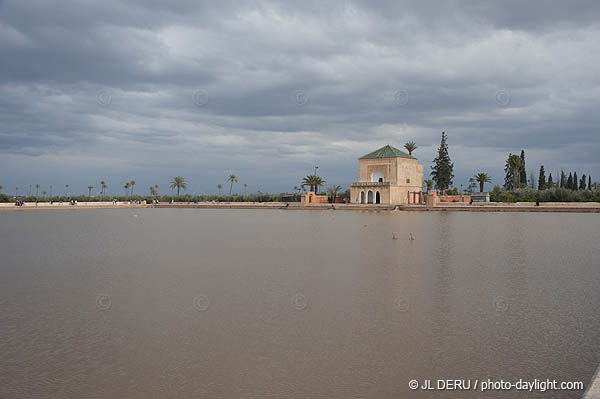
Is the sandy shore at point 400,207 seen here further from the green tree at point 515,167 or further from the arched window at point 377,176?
the green tree at point 515,167

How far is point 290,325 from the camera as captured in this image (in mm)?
7148

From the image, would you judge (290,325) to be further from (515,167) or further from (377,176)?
(515,167)

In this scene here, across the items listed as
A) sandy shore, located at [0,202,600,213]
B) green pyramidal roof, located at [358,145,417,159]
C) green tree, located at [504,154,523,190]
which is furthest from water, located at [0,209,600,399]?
green tree, located at [504,154,523,190]

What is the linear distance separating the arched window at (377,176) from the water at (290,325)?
4501 centimetres

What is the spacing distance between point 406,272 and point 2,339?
8.47m

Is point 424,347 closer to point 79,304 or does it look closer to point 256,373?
point 256,373

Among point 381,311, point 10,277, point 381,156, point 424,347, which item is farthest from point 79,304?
point 381,156

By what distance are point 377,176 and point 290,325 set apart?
53.5 meters

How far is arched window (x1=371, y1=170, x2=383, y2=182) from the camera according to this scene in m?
59.0

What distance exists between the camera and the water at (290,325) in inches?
208

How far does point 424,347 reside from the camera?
6207 millimetres

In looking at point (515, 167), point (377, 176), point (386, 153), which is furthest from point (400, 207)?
point (515, 167)

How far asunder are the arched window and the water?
4501 cm

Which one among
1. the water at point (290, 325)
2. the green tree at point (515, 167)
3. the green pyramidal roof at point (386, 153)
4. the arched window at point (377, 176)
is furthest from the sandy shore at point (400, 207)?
the water at point (290, 325)
